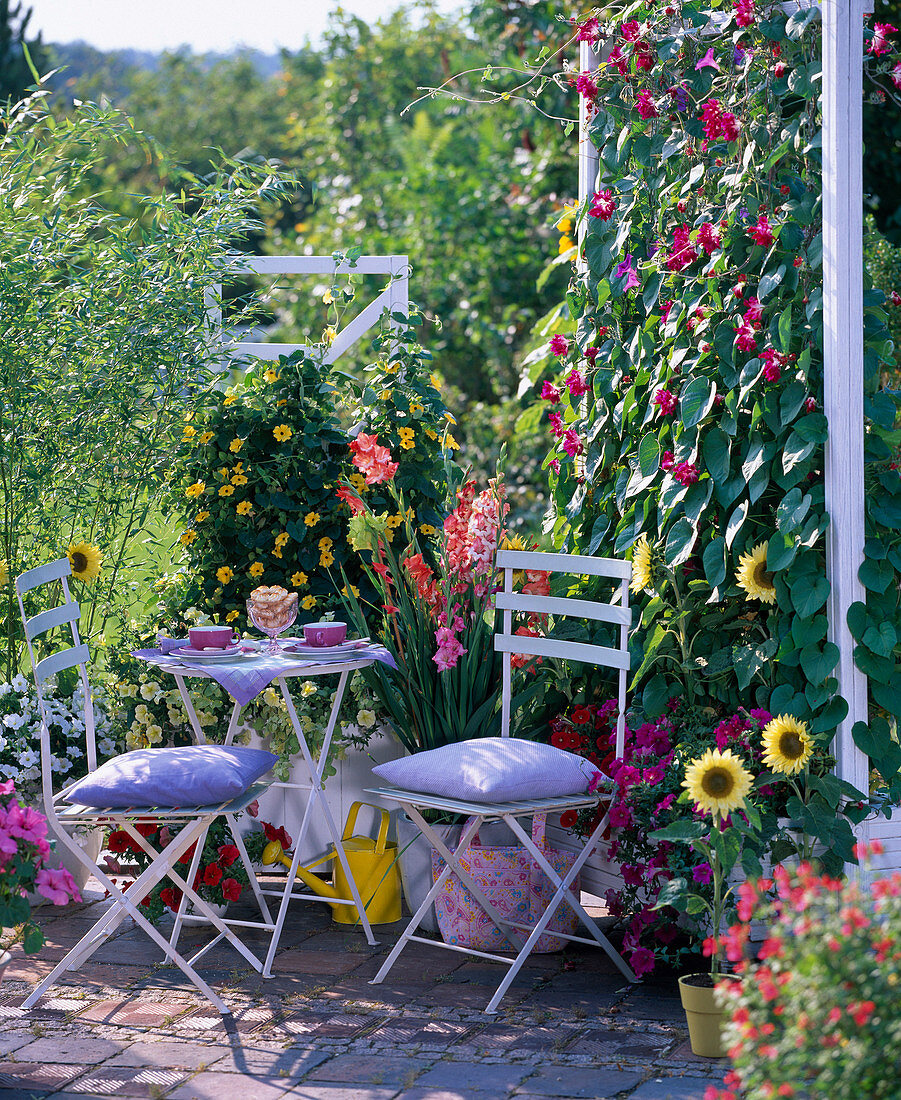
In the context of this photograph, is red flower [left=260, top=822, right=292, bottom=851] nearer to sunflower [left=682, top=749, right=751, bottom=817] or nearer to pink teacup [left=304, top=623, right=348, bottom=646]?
pink teacup [left=304, top=623, right=348, bottom=646]

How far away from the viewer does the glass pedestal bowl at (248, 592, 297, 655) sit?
11.4 ft

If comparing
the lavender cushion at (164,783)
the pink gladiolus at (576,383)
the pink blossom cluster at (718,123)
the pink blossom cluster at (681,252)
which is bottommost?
the lavender cushion at (164,783)

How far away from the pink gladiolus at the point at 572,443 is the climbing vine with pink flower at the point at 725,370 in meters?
0.11

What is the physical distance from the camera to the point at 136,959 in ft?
11.4

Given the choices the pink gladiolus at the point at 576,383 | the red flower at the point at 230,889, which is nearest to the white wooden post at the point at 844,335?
the pink gladiolus at the point at 576,383

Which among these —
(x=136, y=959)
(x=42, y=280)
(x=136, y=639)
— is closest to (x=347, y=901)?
(x=136, y=959)

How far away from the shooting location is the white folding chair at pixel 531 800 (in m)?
3.13

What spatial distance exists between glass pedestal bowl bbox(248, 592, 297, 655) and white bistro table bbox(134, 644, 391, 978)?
66mm

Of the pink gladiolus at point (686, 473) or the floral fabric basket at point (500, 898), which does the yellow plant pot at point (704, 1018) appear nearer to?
the floral fabric basket at point (500, 898)

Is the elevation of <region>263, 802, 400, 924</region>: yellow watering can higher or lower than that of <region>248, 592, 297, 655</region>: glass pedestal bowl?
lower

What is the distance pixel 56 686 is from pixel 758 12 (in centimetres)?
272

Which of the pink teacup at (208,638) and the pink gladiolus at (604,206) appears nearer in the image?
the pink teacup at (208,638)

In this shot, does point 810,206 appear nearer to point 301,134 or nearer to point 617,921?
point 617,921

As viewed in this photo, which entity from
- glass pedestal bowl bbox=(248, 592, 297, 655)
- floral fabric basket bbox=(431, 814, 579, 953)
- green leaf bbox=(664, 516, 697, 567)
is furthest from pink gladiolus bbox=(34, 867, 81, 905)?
green leaf bbox=(664, 516, 697, 567)
